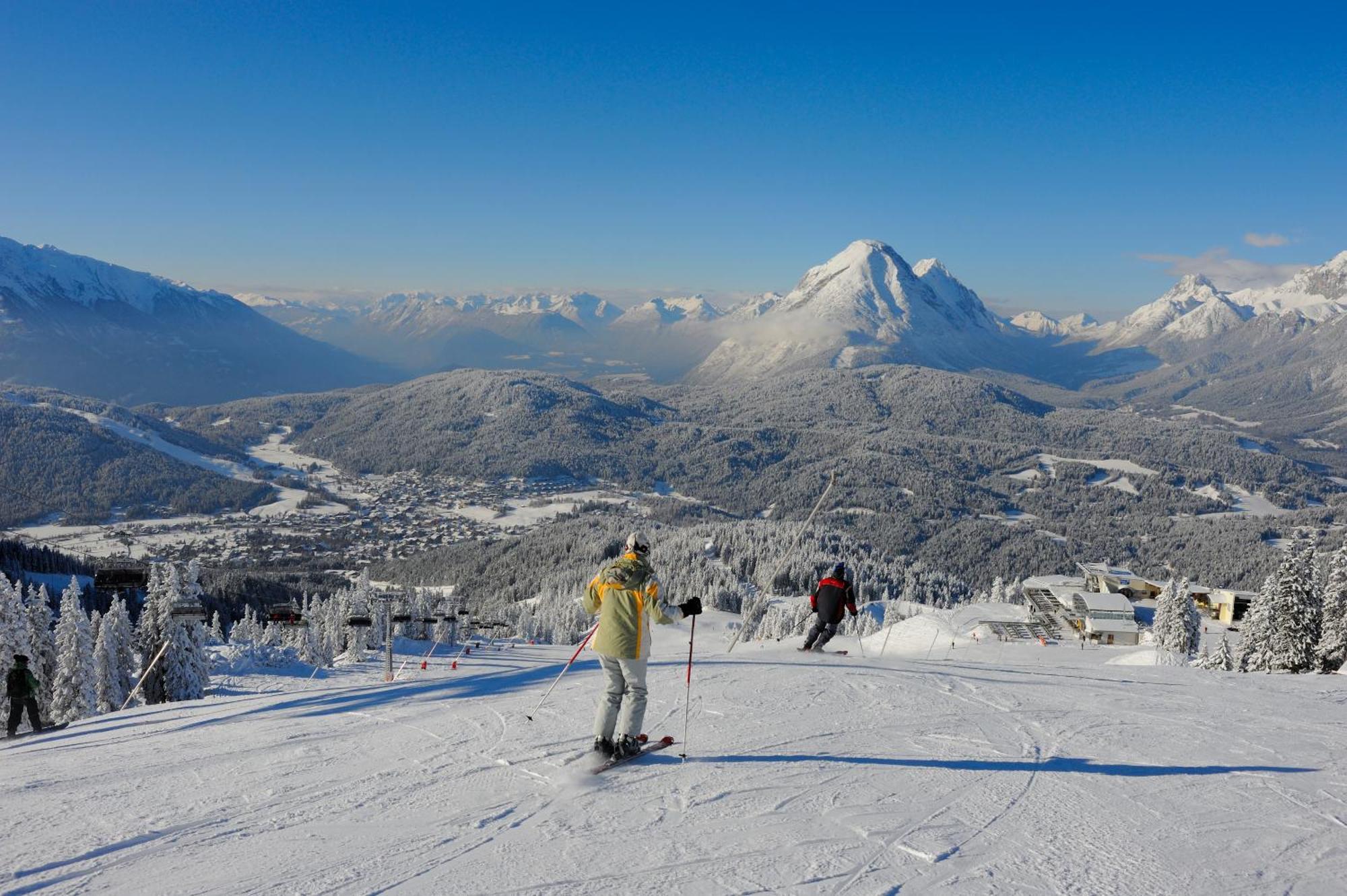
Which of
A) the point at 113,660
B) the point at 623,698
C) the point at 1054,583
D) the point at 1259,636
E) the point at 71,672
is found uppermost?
the point at 623,698

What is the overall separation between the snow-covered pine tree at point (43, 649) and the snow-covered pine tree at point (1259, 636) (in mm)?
47835

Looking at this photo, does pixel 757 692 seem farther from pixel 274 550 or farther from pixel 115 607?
pixel 274 550

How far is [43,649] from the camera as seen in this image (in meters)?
32.8

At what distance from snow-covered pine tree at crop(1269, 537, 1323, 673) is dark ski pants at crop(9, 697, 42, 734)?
116ft

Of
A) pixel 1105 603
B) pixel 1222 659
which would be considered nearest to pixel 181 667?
pixel 1222 659

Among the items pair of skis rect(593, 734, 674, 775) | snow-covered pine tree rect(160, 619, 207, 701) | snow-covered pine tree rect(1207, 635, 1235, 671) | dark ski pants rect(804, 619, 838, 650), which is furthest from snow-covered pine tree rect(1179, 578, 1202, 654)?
snow-covered pine tree rect(160, 619, 207, 701)

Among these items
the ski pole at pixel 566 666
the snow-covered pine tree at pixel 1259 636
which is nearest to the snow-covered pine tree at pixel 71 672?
the ski pole at pixel 566 666

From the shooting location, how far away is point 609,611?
7145 mm

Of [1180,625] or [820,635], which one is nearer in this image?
[820,635]

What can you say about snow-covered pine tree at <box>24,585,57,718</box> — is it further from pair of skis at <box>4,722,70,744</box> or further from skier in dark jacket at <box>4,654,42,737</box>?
pair of skis at <box>4,722,70,744</box>

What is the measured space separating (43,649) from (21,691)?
25.6 metres

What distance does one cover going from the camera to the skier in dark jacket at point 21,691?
511 inches

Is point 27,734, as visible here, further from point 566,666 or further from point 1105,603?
point 1105,603

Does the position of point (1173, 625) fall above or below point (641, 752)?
below
